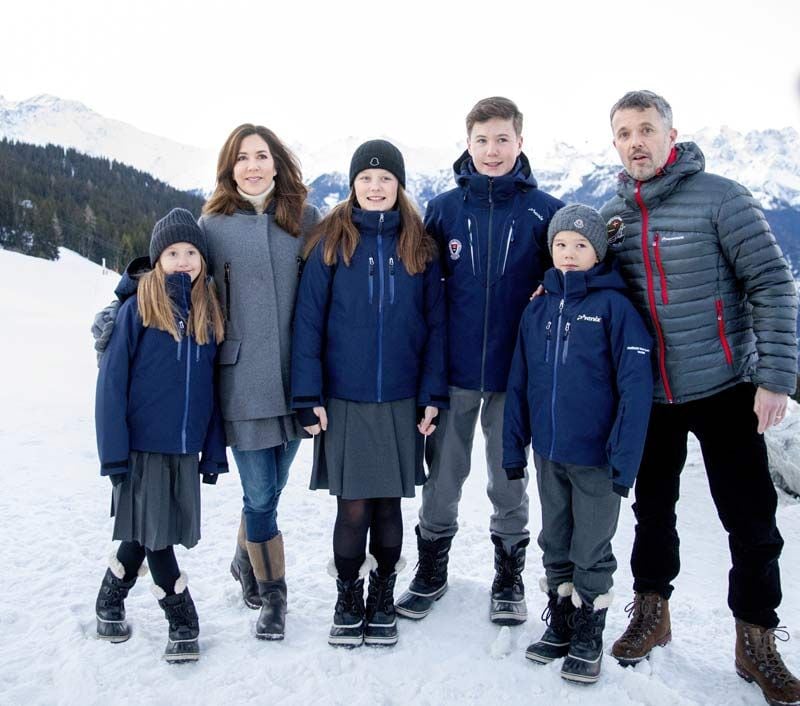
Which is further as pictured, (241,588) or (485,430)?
(241,588)

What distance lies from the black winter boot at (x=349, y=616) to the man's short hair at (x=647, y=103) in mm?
2467

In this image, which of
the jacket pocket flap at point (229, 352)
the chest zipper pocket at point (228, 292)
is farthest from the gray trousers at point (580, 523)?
the chest zipper pocket at point (228, 292)

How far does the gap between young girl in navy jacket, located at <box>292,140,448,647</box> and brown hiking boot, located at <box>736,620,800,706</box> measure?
61.2 inches

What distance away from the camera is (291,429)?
3.03 meters

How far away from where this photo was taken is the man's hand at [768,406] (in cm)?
264

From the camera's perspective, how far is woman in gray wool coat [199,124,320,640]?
2.95 metres

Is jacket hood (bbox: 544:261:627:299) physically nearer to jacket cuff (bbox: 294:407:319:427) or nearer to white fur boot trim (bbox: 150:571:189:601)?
jacket cuff (bbox: 294:407:319:427)

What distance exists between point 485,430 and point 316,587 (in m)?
1.34

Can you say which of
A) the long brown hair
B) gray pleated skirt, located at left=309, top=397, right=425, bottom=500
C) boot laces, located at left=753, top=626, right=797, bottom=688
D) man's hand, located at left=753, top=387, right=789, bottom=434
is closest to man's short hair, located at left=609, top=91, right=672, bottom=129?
man's hand, located at left=753, top=387, right=789, bottom=434

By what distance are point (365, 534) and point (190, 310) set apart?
129cm

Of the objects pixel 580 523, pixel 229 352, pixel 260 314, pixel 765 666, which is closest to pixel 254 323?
pixel 260 314

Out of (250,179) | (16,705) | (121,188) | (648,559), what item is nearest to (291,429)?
(250,179)

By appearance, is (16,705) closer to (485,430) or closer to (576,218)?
(485,430)

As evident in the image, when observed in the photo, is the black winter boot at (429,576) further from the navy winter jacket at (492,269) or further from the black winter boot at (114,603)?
the black winter boot at (114,603)
